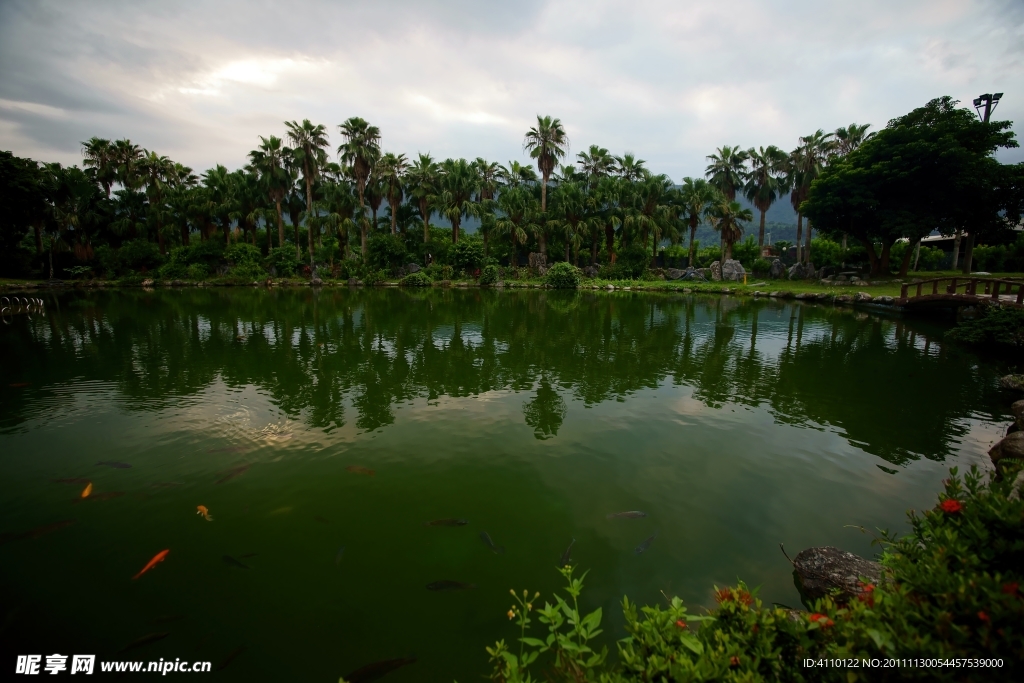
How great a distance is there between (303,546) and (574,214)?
140 ft

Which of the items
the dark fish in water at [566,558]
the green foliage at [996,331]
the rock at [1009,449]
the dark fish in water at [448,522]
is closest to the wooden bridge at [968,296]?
the green foliage at [996,331]

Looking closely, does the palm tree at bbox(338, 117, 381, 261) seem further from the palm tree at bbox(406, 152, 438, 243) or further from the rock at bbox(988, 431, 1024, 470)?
the rock at bbox(988, 431, 1024, 470)

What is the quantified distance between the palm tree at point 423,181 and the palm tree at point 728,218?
85.9 ft

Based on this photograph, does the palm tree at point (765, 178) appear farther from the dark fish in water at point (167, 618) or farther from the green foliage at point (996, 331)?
the dark fish in water at point (167, 618)

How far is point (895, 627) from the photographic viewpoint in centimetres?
213

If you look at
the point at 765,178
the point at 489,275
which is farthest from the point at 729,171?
the point at 489,275

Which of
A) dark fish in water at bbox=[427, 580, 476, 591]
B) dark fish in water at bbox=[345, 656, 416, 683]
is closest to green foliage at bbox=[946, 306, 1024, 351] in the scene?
dark fish in water at bbox=[427, 580, 476, 591]

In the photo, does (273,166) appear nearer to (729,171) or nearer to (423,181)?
(423,181)

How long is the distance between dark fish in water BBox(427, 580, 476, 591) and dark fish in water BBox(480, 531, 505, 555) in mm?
594

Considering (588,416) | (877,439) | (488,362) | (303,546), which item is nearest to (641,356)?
(488,362)

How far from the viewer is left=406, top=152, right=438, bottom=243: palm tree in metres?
45.7

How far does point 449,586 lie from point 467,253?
42.9 m

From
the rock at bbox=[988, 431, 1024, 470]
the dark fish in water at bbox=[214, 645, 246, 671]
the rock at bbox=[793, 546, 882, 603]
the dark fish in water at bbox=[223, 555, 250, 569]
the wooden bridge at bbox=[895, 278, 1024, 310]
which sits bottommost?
the dark fish in water at bbox=[214, 645, 246, 671]

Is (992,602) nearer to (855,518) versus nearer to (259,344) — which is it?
(855,518)
